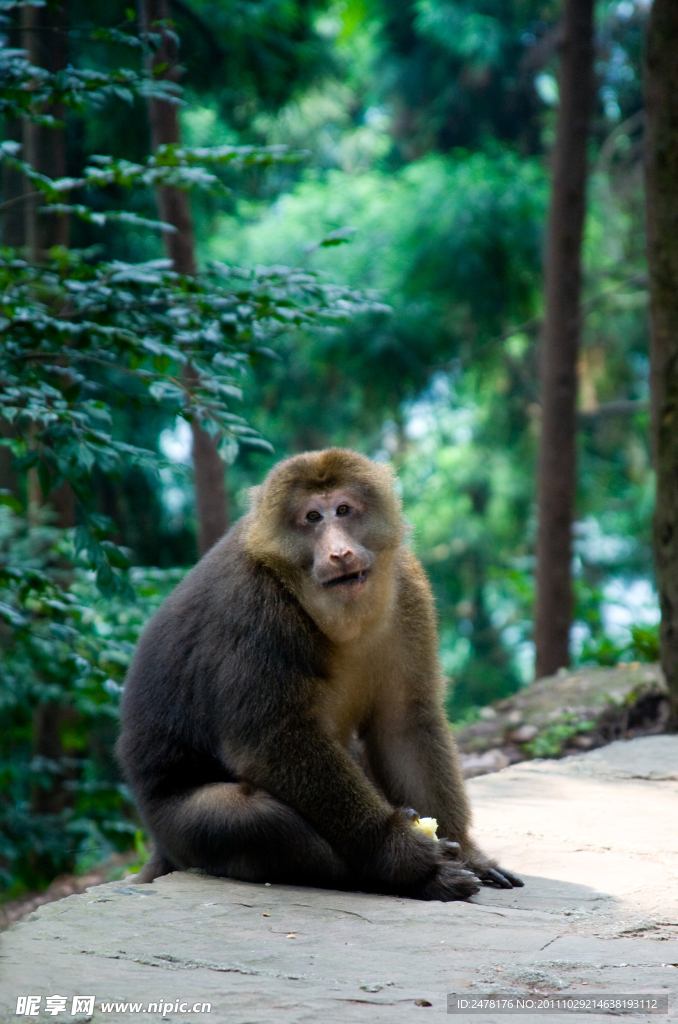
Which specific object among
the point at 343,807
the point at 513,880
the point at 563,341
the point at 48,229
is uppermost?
the point at 48,229

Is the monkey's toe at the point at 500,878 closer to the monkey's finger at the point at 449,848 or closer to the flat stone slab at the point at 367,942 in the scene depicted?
the flat stone slab at the point at 367,942

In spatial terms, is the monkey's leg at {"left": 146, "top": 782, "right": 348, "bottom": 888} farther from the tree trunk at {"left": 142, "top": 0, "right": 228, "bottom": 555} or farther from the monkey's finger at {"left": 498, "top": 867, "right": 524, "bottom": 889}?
the tree trunk at {"left": 142, "top": 0, "right": 228, "bottom": 555}

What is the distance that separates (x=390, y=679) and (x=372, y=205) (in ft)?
32.8

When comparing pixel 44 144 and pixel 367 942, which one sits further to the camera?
pixel 44 144

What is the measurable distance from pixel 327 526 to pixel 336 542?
0.12 meters

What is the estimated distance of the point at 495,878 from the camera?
141 inches

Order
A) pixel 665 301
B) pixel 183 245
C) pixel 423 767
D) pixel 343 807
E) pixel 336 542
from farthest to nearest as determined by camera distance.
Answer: pixel 183 245 < pixel 665 301 < pixel 423 767 < pixel 336 542 < pixel 343 807

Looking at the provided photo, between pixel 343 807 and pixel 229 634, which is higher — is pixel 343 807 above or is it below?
below

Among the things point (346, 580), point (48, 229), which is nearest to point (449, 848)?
point (346, 580)

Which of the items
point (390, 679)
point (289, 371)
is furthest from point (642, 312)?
point (390, 679)

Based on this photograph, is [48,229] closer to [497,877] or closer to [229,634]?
[229,634]

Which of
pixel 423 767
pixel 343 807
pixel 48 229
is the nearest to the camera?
pixel 343 807

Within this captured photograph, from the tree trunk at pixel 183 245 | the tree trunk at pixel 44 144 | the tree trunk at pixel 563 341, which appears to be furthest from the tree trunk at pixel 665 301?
the tree trunk at pixel 44 144

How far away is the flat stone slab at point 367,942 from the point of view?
2.29 metres
